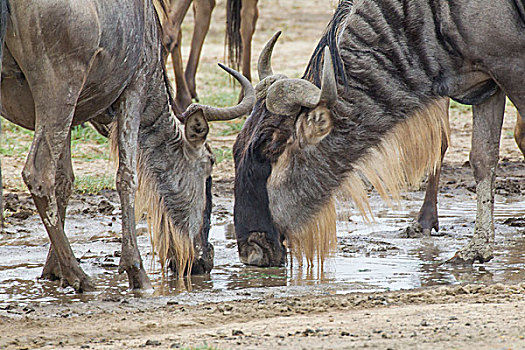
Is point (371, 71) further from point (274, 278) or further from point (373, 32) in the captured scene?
point (274, 278)

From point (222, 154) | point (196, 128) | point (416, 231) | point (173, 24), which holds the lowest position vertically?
point (416, 231)

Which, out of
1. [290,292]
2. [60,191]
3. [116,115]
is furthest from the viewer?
[60,191]

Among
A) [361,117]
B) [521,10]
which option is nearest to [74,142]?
[361,117]

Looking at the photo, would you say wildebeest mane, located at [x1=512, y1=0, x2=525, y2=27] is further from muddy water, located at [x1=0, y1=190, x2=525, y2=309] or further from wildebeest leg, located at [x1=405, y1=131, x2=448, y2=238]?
muddy water, located at [x1=0, y1=190, x2=525, y2=309]

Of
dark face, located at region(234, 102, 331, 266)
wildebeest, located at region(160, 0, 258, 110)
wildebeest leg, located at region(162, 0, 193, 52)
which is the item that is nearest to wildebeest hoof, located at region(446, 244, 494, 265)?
dark face, located at region(234, 102, 331, 266)

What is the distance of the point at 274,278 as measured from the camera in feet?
18.1

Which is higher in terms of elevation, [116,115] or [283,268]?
[116,115]

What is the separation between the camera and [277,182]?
574 cm

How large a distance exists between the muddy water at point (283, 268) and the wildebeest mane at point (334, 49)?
910 mm

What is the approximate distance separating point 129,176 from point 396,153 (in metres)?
1.92

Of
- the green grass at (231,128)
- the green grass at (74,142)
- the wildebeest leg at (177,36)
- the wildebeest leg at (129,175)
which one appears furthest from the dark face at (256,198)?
the green grass at (231,128)

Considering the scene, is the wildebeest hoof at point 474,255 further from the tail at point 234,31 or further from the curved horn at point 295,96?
the tail at point 234,31

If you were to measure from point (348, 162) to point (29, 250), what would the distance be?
240cm

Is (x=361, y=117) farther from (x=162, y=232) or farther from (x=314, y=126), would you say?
(x=162, y=232)
